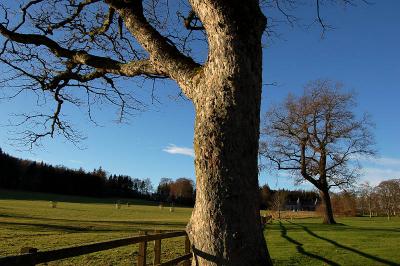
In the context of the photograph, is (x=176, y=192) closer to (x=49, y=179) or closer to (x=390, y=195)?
(x=49, y=179)

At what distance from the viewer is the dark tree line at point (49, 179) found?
13538cm

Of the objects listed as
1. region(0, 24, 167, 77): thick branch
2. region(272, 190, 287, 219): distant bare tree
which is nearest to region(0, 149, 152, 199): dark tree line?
region(272, 190, 287, 219): distant bare tree

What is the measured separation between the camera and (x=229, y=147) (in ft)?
20.3

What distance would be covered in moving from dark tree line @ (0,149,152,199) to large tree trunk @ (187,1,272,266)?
455 feet

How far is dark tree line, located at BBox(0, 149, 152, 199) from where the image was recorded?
135375 millimetres

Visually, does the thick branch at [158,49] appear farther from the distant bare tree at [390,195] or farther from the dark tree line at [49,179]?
the dark tree line at [49,179]

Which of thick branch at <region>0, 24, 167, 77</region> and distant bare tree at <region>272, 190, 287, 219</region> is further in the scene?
distant bare tree at <region>272, 190, 287, 219</region>

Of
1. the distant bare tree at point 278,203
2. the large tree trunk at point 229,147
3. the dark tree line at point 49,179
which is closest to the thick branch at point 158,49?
the large tree trunk at point 229,147

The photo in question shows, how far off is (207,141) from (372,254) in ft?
43.9

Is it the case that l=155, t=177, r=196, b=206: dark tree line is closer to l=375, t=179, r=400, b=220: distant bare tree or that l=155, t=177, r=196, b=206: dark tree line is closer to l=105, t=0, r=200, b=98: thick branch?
l=375, t=179, r=400, b=220: distant bare tree

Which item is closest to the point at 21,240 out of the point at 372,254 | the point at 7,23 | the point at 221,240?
the point at 7,23

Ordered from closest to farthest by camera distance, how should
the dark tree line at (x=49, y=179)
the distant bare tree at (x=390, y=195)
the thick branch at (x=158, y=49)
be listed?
the thick branch at (x=158, y=49) → the distant bare tree at (x=390, y=195) → the dark tree line at (x=49, y=179)

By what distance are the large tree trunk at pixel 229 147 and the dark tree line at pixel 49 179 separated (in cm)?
13855

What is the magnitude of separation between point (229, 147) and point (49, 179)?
142 m
